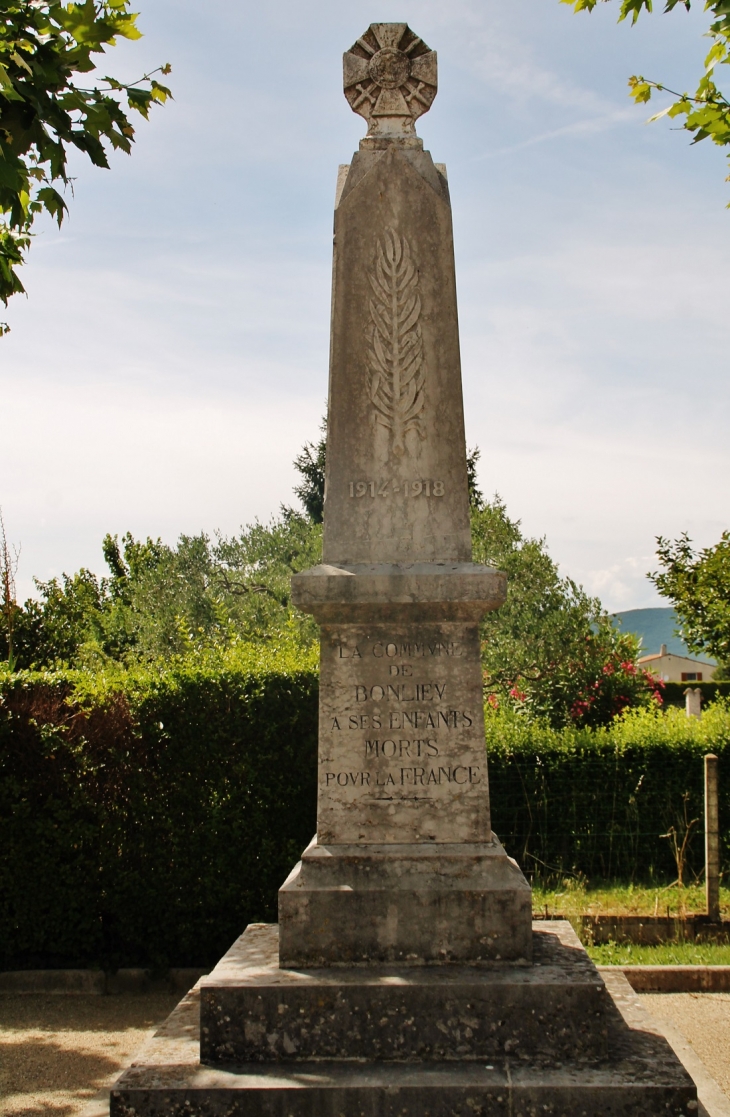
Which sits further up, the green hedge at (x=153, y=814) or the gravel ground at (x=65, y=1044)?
the green hedge at (x=153, y=814)

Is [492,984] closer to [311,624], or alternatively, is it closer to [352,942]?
[352,942]

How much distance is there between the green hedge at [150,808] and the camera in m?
8.00

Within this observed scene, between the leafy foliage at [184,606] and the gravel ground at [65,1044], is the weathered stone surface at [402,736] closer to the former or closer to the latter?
the gravel ground at [65,1044]

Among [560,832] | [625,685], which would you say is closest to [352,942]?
[560,832]

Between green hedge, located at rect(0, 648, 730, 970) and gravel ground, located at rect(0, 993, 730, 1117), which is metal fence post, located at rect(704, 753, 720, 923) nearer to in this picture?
gravel ground, located at rect(0, 993, 730, 1117)

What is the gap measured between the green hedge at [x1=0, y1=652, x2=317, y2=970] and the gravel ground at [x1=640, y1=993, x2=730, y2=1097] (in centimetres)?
297

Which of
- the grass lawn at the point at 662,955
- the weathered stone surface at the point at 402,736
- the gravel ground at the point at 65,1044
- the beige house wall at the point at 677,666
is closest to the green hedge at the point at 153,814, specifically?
the gravel ground at the point at 65,1044

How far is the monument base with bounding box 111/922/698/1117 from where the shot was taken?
3.75 m

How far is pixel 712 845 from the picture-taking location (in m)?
8.67

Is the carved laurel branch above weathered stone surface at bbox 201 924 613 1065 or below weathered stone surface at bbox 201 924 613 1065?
above

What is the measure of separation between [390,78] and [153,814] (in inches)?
225

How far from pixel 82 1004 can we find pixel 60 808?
1484mm

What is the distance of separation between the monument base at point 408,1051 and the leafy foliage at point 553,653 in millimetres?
9909

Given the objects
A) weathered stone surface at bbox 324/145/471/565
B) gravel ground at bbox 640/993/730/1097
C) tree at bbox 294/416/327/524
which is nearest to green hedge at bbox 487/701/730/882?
gravel ground at bbox 640/993/730/1097
